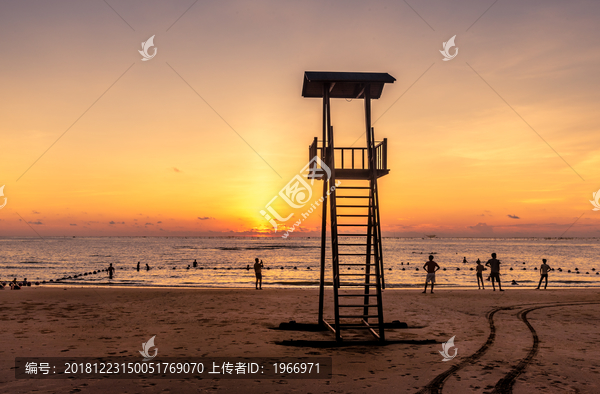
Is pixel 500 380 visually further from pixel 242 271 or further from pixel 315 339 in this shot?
pixel 242 271

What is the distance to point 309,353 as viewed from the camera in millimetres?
9680

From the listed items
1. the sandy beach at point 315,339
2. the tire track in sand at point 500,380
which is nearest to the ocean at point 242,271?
the sandy beach at point 315,339

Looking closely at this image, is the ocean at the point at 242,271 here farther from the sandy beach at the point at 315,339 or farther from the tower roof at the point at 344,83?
the tower roof at the point at 344,83

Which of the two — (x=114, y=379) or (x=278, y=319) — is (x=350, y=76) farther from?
(x=114, y=379)

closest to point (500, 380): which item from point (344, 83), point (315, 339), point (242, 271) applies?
point (315, 339)

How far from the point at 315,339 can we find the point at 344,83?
7343mm

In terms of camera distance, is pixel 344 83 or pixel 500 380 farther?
pixel 344 83

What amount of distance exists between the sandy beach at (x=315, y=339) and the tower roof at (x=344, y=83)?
7162 millimetres

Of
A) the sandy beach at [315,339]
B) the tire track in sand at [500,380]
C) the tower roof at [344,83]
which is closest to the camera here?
the tire track in sand at [500,380]

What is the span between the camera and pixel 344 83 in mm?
12141

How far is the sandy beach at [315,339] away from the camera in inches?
297

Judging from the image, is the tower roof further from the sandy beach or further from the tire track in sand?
the tire track in sand

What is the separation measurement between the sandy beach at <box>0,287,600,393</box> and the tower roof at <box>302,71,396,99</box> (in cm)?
716

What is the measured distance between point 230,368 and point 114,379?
220cm
